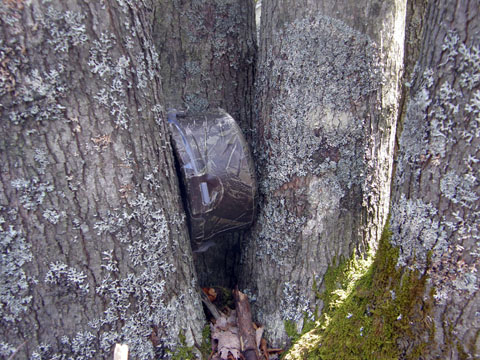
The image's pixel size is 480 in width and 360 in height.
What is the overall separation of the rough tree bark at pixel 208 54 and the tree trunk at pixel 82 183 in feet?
1.77

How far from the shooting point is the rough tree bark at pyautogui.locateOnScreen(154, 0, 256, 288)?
212 cm

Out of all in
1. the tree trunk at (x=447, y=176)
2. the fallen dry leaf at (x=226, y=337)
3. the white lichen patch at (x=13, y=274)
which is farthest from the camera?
the fallen dry leaf at (x=226, y=337)

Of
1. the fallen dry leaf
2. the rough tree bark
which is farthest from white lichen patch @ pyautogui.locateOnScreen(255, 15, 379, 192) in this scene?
the fallen dry leaf

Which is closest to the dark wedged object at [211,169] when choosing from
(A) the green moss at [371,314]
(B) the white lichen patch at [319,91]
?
(B) the white lichen patch at [319,91]

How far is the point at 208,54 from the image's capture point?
2.18 meters

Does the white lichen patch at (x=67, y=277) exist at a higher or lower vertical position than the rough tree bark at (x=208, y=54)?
lower

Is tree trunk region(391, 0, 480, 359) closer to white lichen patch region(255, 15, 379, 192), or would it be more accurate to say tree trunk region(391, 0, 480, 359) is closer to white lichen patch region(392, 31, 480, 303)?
white lichen patch region(392, 31, 480, 303)

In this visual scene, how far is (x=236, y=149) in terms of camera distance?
6.12 feet

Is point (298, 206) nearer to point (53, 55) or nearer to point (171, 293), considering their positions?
point (171, 293)

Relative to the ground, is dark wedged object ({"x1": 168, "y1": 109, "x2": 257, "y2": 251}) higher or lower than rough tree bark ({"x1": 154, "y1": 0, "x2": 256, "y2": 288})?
lower

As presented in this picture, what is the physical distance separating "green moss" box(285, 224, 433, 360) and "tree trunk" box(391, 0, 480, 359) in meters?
0.04

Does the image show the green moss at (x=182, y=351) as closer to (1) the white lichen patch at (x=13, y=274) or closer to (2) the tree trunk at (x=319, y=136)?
(2) the tree trunk at (x=319, y=136)

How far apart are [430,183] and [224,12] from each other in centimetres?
146

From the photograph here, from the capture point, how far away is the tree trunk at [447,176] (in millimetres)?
1305
